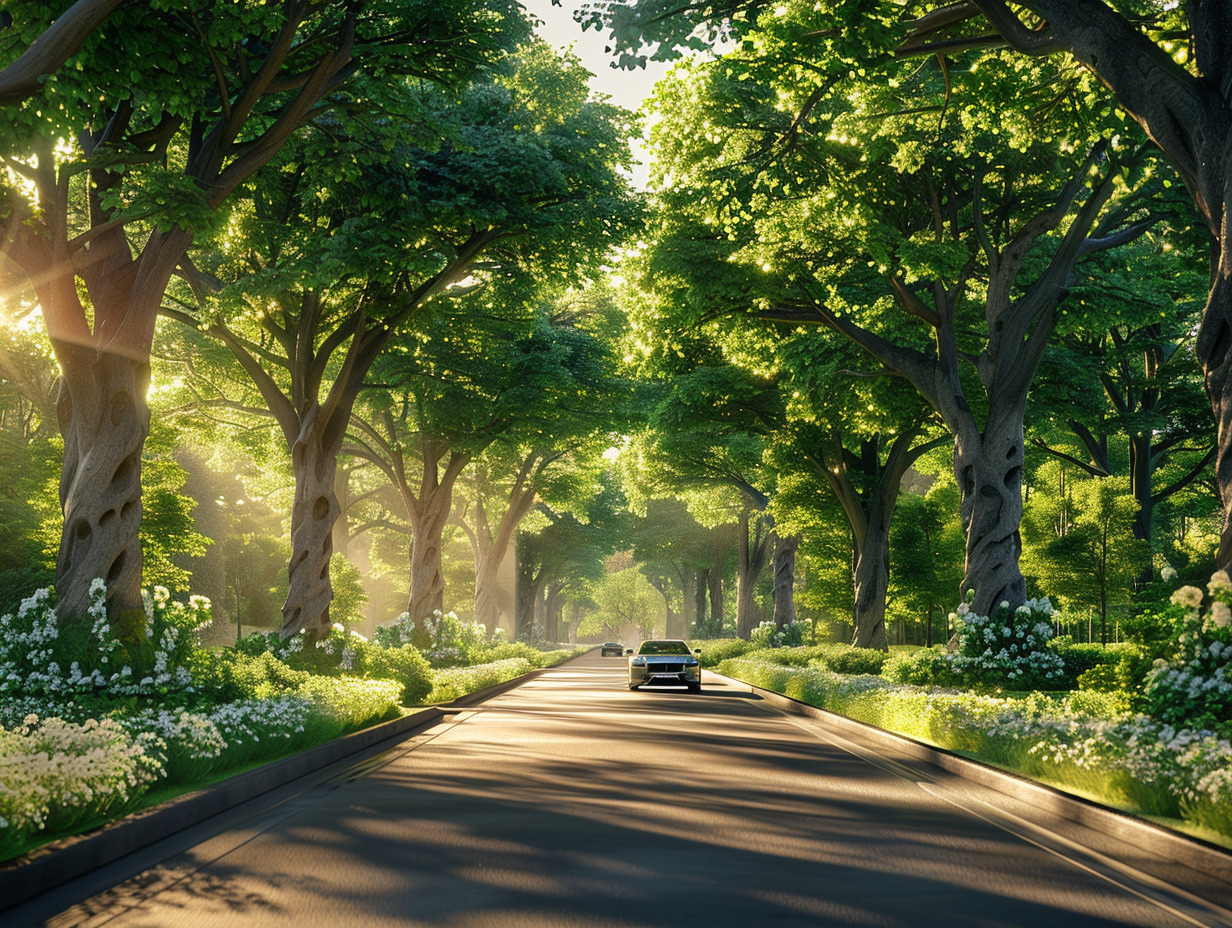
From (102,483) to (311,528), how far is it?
306 inches

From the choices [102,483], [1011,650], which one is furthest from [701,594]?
[102,483]

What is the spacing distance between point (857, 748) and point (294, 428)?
1302 cm

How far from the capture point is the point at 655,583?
11444 cm

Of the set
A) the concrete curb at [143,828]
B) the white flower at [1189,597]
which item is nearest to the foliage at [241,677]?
the concrete curb at [143,828]

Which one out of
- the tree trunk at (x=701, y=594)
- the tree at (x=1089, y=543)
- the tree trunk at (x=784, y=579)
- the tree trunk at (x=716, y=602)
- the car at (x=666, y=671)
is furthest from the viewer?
the tree trunk at (x=701, y=594)

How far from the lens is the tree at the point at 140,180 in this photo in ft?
42.6

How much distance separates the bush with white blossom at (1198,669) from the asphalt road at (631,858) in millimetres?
1811

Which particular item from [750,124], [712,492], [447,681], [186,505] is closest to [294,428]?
[447,681]

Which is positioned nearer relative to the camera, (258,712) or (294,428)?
(258,712)

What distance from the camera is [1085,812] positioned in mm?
8562

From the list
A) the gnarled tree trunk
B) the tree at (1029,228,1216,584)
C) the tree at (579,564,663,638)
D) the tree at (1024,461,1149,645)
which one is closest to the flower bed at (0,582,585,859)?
the gnarled tree trunk

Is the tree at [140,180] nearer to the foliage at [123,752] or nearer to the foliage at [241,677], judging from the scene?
the foliage at [241,677]

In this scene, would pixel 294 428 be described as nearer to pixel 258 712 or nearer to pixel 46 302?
pixel 46 302

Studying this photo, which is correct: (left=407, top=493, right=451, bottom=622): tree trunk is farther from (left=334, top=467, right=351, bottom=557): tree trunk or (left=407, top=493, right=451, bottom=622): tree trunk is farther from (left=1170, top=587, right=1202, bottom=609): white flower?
(left=1170, top=587, right=1202, bottom=609): white flower
